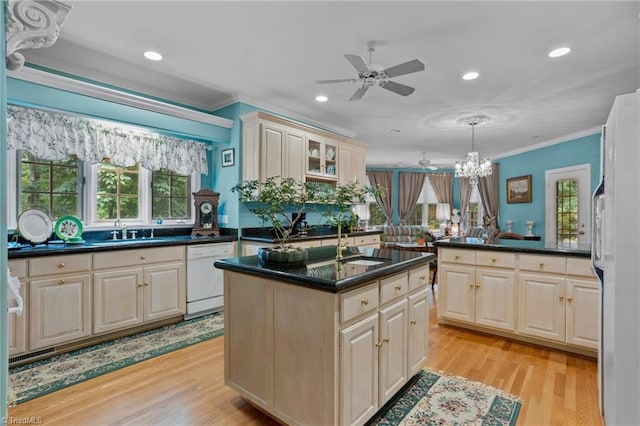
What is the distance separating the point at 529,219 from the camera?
7.08 meters

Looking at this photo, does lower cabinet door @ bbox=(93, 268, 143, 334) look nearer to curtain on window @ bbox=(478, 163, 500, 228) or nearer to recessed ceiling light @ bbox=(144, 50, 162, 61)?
recessed ceiling light @ bbox=(144, 50, 162, 61)

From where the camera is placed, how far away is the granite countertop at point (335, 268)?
161 cm

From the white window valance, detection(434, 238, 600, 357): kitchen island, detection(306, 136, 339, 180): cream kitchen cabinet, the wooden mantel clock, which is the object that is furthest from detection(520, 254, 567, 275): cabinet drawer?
the white window valance

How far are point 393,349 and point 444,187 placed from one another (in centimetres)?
863

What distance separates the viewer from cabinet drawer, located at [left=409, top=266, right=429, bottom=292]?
220 cm

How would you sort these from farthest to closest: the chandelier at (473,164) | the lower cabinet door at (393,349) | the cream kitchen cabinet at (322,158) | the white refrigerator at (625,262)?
the chandelier at (473,164) → the cream kitchen cabinet at (322,158) → the lower cabinet door at (393,349) → the white refrigerator at (625,262)

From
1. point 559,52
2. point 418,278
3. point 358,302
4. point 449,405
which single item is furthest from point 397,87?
point 449,405

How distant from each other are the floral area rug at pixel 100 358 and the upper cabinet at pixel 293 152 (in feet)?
6.25

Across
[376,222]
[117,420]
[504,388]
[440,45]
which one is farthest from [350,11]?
[376,222]

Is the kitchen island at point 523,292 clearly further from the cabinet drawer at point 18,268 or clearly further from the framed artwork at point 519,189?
the framed artwork at point 519,189

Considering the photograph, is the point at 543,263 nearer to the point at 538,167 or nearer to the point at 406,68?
the point at 406,68

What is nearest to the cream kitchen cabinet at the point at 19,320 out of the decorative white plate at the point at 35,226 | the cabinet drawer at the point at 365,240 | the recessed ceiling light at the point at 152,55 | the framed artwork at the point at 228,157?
the decorative white plate at the point at 35,226

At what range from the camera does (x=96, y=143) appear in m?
3.32

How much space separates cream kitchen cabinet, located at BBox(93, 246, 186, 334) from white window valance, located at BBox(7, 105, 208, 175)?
3.58 ft
